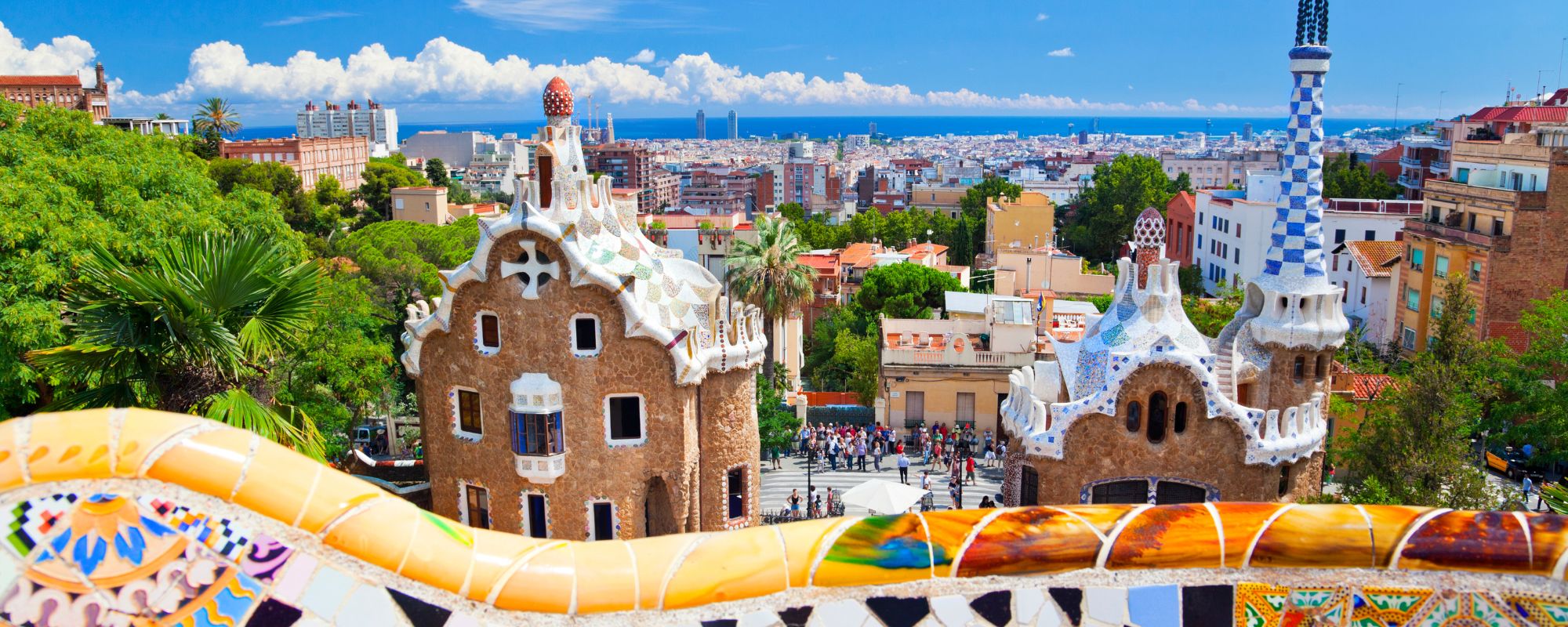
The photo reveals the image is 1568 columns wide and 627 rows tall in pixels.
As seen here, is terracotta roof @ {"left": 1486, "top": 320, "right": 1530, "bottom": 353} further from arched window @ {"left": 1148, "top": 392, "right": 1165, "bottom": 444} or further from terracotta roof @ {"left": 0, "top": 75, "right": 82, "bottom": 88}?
terracotta roof @ {"left": 0, "top": 75, "right": 82, "bottom": 88}

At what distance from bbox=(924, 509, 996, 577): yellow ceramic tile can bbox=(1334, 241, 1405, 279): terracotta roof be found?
44562 mm

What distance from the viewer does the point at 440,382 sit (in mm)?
19828

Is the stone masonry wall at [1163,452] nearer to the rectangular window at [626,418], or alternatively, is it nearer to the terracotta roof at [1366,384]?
the rectangular window at [626,418]

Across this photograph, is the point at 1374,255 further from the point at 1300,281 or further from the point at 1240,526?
the point at 1240,526

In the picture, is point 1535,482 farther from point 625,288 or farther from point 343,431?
point 343,431

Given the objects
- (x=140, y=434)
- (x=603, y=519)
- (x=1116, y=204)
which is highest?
(x=140, y=434)

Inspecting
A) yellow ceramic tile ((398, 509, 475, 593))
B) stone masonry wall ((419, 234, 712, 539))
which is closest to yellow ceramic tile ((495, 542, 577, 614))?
yellow ceramic tile ((398, 509, 475, 593))

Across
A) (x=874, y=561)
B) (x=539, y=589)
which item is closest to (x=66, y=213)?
(x=539, y=589)

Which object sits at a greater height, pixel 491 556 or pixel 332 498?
pixel 332 498

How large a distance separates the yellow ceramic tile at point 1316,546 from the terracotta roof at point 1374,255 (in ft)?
143

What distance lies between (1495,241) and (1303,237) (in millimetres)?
22604

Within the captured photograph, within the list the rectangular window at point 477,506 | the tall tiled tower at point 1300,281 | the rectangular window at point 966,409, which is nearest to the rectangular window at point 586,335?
the rectangular window at point 477,506

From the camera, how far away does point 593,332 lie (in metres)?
18.9

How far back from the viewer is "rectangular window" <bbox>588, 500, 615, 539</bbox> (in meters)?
19.6
